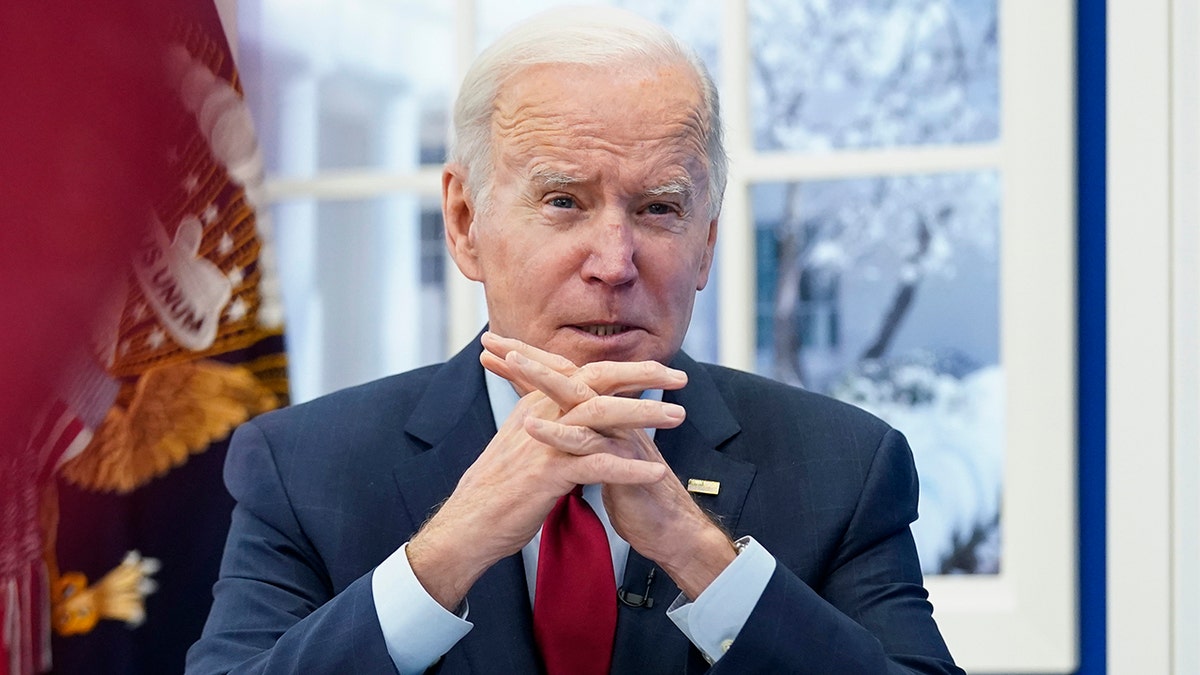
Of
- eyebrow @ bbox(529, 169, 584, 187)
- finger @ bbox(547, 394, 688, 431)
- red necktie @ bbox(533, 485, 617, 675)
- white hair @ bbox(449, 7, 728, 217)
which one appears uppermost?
white hair @ bbox(449, 7, 728, 217)

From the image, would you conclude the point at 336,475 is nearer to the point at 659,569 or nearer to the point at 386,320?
the point at 659,569

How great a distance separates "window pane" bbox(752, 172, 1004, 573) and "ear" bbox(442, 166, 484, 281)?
4.44 feet

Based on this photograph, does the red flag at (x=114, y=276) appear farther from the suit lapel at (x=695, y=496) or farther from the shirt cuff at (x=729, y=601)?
the shirt cuff at (x=729, y=601)

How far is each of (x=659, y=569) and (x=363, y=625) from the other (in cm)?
40

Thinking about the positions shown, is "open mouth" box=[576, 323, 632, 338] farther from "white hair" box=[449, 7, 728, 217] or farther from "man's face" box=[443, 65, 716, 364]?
"white hair" box=[449, 7, 728, 217]

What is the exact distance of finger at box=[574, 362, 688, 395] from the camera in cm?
138

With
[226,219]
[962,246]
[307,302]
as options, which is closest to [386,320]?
[307,302]

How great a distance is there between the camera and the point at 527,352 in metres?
1.43

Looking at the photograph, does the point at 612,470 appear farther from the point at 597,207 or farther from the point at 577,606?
the point at 597,207

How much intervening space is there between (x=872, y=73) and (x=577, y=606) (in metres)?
1.88

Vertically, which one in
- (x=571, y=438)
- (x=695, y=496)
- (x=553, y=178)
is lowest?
(x=695, y=496)
